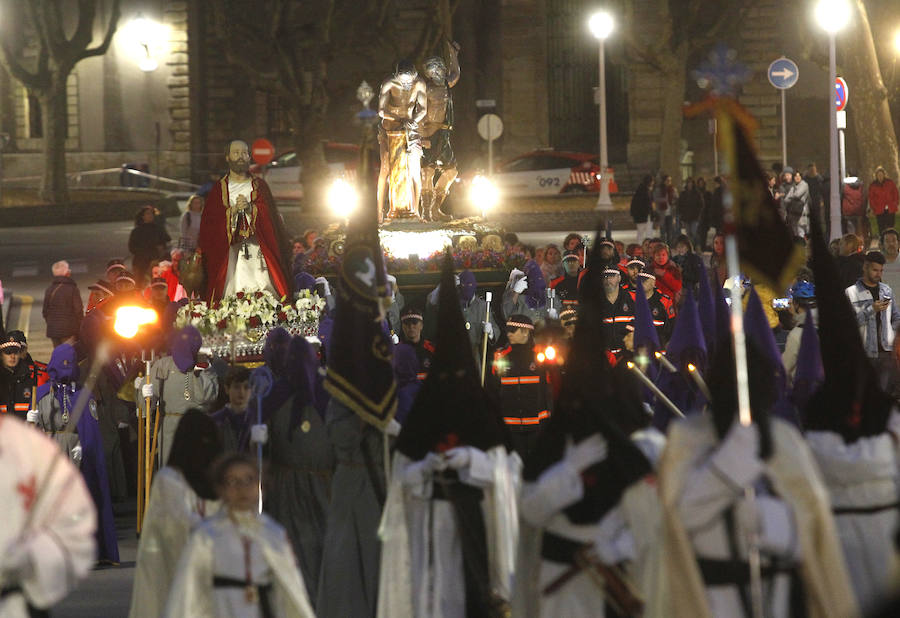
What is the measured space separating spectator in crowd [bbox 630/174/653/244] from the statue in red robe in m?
15.1

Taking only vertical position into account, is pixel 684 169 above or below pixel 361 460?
above

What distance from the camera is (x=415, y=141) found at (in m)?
18.7

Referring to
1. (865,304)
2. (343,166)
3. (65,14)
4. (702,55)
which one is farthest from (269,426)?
(65,14)

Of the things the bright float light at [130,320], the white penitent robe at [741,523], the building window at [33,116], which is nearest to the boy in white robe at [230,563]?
the white penitent robe at [741,523]

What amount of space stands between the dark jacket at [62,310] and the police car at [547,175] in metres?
21.3

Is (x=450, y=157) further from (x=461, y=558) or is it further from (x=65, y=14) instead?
(x=65, y=14)

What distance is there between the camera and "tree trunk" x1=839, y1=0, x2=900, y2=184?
3075 cm

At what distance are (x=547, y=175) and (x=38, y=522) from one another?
107ft

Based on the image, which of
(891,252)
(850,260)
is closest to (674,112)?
(891,252)

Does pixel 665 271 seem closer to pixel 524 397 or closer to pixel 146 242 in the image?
pixel 524 397

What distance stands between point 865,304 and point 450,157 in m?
5.80

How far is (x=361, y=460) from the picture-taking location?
1002cm

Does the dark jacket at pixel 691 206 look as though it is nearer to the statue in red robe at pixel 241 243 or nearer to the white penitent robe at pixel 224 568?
the statue in red robe at pixel 241 243

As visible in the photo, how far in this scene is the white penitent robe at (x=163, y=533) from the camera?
8578mm
